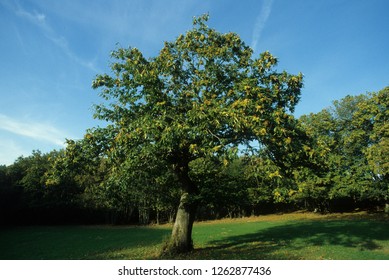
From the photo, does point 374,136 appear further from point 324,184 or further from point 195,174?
point 195,174

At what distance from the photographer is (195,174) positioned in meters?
20.0

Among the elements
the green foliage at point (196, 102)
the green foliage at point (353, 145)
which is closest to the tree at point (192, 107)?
the green foliage at point (196, 102)

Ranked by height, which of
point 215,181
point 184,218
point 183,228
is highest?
point 215,181

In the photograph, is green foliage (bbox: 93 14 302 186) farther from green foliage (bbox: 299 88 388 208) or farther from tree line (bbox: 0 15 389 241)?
green foliage (bbox: 299 88 388 208)

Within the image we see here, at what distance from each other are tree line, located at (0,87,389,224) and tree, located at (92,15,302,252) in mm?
1084

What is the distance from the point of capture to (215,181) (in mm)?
19734

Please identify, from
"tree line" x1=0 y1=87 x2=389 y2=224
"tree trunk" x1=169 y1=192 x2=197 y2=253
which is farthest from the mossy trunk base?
"tree line" x1=0 y1=87 x2=389 y2=224

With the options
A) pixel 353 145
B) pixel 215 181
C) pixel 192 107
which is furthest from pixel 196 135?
pixel 353 145

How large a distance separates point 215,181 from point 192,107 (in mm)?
6244

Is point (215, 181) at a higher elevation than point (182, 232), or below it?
higher

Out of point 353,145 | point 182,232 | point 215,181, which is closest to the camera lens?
point 182,232

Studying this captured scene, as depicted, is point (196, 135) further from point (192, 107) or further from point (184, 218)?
point (184, 218)
